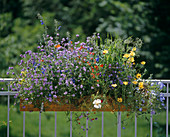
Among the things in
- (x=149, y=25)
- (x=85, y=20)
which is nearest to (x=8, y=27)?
(x=85, y=20)

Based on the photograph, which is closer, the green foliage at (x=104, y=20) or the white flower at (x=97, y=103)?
the white flower at (x=97, y=103)

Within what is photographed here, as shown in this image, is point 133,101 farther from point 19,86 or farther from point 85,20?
point 85,20

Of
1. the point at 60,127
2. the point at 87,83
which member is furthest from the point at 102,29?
the point at 87,83

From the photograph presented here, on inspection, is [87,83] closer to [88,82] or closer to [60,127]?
[88,82]

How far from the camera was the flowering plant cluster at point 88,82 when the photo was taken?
9.64 feet

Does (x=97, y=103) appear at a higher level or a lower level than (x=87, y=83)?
lower

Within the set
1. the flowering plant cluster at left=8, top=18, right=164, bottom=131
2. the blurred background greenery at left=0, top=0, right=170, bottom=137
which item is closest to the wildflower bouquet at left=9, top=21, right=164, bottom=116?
the flowering plant cluster at left=8, top=18, right=164, bottom=131

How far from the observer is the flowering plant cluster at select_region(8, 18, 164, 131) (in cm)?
294

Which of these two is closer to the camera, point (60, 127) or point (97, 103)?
point (97, 103)

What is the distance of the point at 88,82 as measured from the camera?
2.92m

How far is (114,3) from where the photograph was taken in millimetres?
8078

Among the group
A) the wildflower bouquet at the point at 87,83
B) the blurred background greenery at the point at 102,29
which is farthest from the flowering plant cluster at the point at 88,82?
the blurred background greenery at the point at 102,29

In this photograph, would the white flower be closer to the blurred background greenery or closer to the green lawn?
the green lawn

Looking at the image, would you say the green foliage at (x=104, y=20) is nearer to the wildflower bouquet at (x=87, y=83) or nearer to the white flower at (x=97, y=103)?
the wildflower bouquet at (x=87, y=83)
